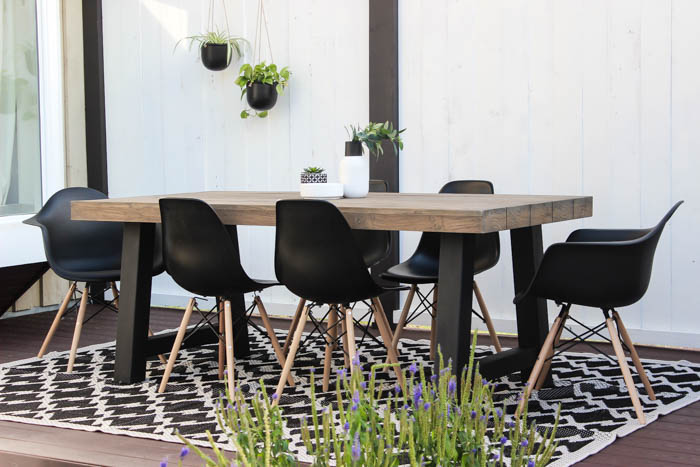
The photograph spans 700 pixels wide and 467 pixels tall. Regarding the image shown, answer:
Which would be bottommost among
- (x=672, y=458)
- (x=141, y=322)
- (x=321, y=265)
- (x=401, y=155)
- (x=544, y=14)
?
(x=672, y=458)

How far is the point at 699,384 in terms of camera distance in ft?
12.3

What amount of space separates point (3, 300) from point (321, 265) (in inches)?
114

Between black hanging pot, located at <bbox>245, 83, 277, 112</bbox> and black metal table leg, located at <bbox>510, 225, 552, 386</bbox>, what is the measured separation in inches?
87.9

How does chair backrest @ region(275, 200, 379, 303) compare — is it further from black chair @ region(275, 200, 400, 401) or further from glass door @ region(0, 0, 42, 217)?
glass door @ region(0, 0, 42, 217)

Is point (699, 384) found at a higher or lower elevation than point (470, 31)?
lower

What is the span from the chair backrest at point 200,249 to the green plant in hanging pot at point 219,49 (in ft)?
7.52

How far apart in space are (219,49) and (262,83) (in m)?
0.45

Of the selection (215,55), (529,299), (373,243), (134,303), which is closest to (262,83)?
(215,55)

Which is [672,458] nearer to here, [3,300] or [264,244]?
[264,244]

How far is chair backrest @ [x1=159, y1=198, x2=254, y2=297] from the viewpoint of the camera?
3.51 metres

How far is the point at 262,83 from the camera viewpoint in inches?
214

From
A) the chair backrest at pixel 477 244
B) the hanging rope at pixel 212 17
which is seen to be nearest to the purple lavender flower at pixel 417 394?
the chair backrest at pixel 477 244

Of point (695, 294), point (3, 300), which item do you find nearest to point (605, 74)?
point (695, 294)

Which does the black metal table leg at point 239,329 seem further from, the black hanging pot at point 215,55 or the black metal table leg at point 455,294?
the black hanging pot at point 215,55
